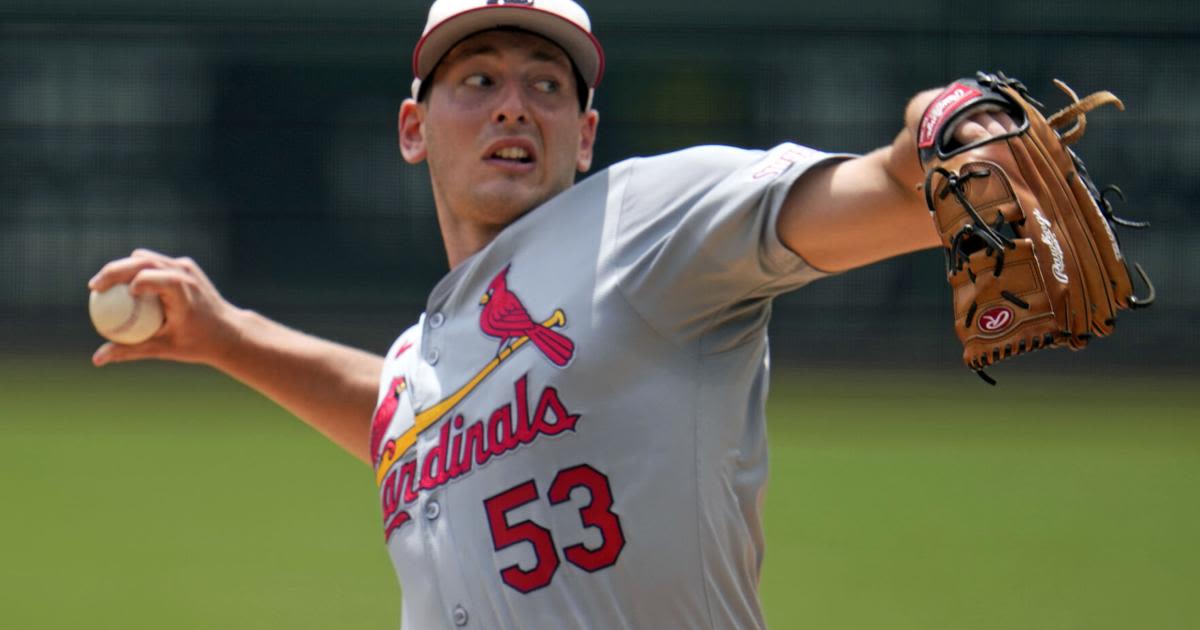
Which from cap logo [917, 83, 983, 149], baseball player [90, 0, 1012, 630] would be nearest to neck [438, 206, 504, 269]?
baseball player [90, 0, 1012, 630]

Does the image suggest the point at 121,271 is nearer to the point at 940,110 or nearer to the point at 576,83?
the point at 576,83

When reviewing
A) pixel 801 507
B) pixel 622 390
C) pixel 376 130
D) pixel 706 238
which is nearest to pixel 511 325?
pixel 622 390

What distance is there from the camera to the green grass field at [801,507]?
444cm

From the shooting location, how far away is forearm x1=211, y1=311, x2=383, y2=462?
238 cm

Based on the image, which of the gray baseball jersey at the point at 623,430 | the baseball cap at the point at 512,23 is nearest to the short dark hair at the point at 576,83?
the baseball cap at the point at 512,23

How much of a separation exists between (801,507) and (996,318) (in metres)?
4.23

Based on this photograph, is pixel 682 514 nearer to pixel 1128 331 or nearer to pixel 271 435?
pixel 271 435

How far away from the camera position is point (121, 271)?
2250 millimetres

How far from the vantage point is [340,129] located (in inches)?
303

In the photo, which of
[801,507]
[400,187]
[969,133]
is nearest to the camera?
[969,133]

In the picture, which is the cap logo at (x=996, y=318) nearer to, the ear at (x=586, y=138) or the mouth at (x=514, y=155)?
the mouth at (x=514, y=155)

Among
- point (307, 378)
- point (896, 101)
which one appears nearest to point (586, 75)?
point (307, 378)

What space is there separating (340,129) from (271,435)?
1.72 metres

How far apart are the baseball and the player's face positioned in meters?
0.53
